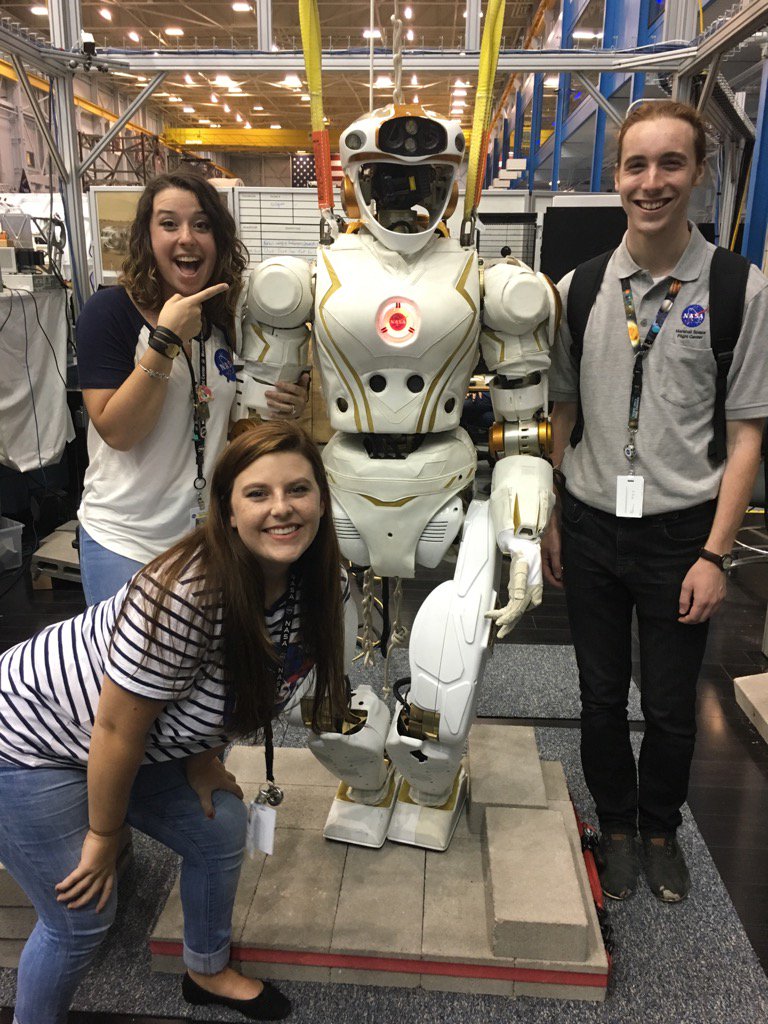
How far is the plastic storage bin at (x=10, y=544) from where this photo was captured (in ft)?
14.9

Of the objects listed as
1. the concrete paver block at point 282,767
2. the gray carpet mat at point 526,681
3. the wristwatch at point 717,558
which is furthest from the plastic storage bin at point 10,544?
the wristwatch at point 717,558

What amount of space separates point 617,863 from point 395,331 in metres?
1.55

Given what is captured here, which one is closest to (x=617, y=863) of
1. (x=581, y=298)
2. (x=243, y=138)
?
(x=581, y=298)

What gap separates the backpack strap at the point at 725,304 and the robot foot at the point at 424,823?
1.36m

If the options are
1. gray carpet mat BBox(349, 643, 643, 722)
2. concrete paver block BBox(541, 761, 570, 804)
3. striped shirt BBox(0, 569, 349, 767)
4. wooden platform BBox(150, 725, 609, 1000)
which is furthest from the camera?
gray carpet mat BBox(349, 643, 643, 722)

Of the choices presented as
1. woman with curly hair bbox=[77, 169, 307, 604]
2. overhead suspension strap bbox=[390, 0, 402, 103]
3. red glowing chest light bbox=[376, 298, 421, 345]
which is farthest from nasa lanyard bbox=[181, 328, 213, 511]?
overhead suspension strap bbox=[390, 0, 402, 103]

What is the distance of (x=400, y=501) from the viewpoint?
6.06ft

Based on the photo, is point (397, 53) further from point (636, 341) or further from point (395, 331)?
point (636, 341)

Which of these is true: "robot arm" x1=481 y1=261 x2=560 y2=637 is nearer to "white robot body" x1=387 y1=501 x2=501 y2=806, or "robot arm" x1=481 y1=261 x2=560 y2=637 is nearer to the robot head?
"white robot body" x1=387 y1=501 x2=501 y2=806

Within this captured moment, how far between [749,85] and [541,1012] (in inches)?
246

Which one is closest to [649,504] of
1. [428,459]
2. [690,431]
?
[690,431]

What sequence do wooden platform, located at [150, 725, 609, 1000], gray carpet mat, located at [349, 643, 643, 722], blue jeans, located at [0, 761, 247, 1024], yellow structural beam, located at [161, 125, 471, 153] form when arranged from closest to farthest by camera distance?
blue jeans, located at [0, 761, 247, 1024]
wooden platform, located at [150, 725, 609, 1000]
gray carpet mat, located at [349, 643, 643, 722]
yellow structural beam, located at [161, 125, 471, 153]

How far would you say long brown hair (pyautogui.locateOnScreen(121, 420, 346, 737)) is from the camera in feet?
4.10

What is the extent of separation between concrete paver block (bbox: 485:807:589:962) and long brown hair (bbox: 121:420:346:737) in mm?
853
